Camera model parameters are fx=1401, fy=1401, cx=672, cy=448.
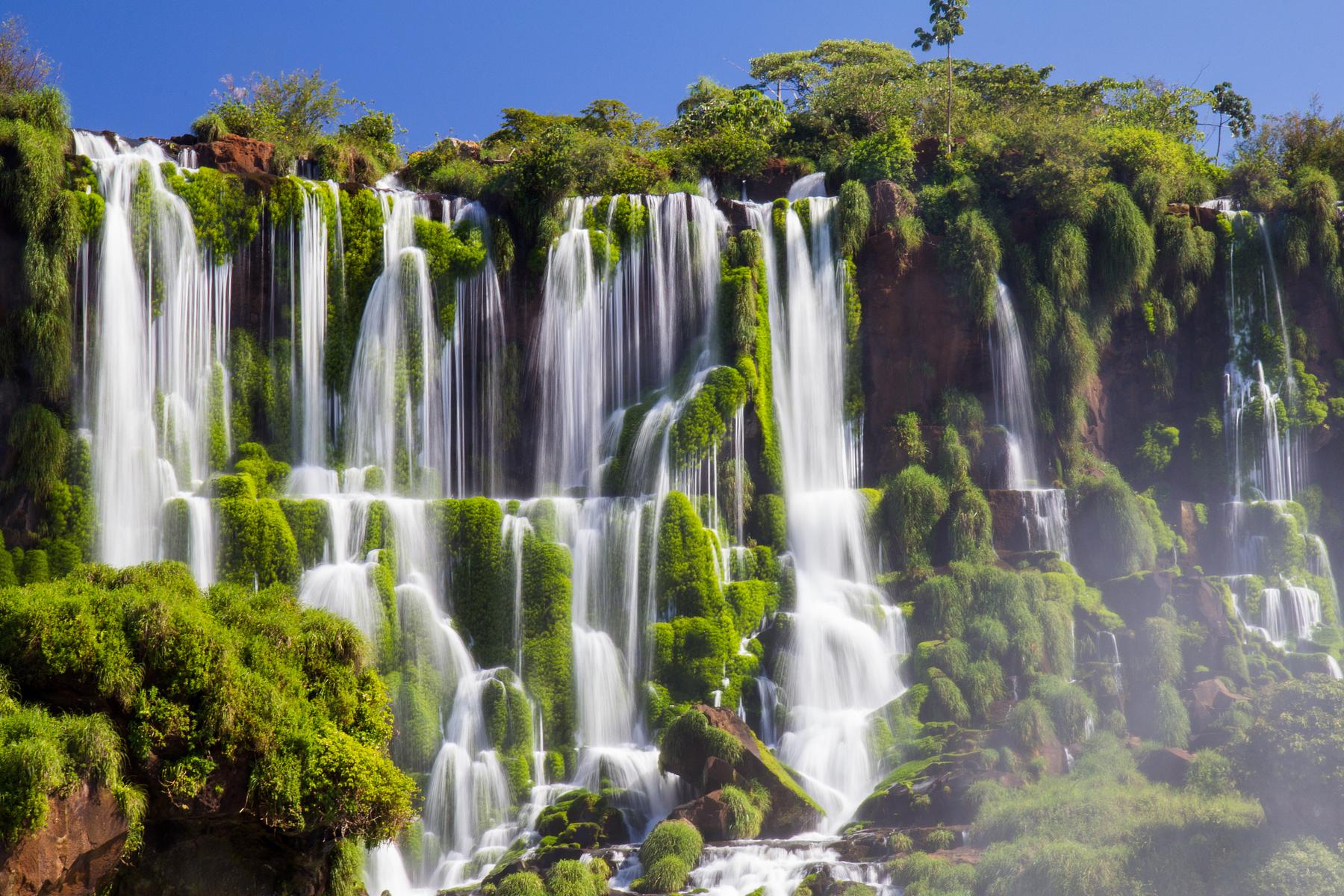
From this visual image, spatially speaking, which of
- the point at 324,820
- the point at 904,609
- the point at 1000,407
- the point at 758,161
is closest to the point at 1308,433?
the point at 1000,407

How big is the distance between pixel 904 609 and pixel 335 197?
49.0 feet

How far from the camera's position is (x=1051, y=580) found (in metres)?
29.5

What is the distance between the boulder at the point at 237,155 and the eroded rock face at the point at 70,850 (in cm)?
1827

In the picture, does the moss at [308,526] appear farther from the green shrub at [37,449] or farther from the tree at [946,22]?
the tree at [946,22]

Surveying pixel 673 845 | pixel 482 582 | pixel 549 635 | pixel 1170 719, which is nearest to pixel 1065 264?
pixel 1170 719

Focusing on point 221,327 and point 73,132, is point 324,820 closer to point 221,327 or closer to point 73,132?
point 221,327

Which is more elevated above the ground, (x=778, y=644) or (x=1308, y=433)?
(x=1308, y=433)

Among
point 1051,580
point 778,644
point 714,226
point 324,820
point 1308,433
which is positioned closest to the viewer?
point 324,820

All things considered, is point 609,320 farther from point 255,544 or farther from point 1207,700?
point 1207,700

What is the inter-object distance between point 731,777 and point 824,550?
312 inches

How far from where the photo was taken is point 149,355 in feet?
90.3

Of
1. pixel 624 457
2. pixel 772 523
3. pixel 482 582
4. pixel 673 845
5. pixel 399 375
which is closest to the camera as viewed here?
pixel 673 845

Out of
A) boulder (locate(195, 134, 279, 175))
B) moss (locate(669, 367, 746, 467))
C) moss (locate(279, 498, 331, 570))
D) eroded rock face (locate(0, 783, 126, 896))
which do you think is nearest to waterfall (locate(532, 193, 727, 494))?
moss (locate(669, 367, 746, 467))

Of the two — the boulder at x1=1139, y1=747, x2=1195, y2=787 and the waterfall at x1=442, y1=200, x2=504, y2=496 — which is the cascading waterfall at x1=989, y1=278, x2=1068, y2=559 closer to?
the boulder at x1=1139, y1=747, x2=1195, y2=787
